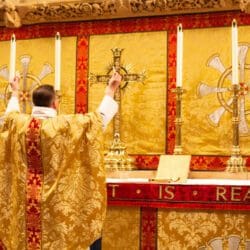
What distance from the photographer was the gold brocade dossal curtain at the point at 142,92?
4.83 m

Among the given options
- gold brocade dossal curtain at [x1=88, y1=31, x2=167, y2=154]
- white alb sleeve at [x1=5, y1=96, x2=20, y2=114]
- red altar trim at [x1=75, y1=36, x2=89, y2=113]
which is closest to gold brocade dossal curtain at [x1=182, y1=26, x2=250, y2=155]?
gold brocade dossal curtain at [x1=88, y1=31, x2=167, y2=154]

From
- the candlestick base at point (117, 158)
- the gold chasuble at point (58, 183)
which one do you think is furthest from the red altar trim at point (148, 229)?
the candlestick base at point (117, 158)

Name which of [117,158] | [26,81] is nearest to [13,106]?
[117,158]

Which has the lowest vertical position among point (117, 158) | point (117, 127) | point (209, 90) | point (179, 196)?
point (179, 196)

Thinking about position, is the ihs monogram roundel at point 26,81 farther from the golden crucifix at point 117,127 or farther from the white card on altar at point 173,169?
the white card on altar at point 173,169

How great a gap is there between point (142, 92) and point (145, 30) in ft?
1.77

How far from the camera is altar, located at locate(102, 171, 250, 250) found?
3.55 meters

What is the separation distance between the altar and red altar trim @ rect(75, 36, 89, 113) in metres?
1.43

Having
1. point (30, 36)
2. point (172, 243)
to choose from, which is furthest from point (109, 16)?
point (172, 243)

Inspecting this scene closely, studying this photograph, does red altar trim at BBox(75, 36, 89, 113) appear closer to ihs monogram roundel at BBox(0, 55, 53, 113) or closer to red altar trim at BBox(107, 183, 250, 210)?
ihs monogram roundel at BBox(0, 55, 53, 113)

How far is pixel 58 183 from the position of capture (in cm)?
353

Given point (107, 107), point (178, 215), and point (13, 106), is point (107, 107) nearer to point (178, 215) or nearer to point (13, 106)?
point (13, 106)

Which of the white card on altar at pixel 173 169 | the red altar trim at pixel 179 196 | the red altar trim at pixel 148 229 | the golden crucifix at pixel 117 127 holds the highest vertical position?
the golden crucifix at pixel 117 127

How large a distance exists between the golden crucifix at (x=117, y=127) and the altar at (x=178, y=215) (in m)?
0.56
